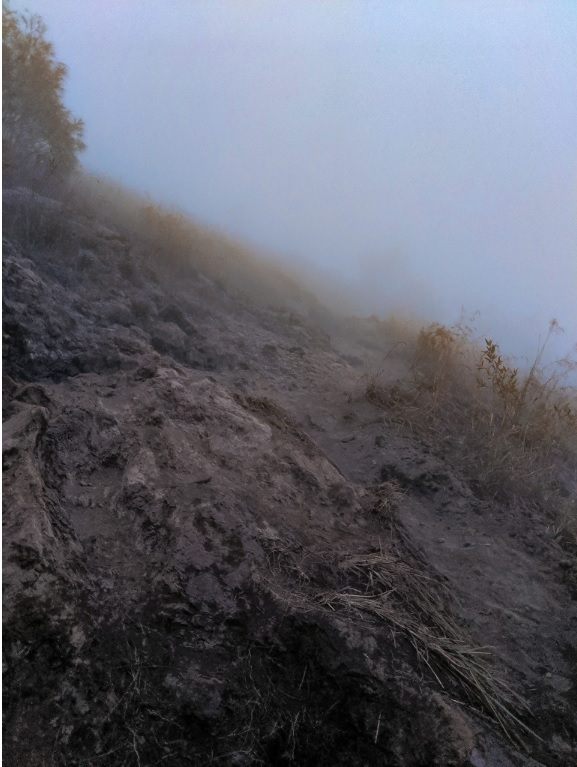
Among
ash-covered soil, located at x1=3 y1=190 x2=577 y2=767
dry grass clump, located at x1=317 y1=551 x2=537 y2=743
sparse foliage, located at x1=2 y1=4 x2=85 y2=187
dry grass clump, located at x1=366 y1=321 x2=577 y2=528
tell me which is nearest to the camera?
ash-covered soil, located at x1=3 y1=190 x2=577 y2=767

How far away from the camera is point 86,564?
173 centimetres

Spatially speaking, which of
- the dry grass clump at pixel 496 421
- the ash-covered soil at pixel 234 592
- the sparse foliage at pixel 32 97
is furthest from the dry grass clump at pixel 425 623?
the sparse foliage at pixel 32 97

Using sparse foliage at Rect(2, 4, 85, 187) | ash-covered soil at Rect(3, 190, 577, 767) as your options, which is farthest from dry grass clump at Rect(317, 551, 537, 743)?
→ sparse foliage at Rect(2, 4, 85, 187)

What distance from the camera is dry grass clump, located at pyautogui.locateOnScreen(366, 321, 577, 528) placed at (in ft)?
12.6

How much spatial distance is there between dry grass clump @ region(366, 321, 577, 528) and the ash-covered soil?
0.38 m

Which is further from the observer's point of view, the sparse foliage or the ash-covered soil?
the sparse foliage

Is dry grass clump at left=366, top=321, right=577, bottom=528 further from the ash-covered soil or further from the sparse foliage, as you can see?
the sparse foliage

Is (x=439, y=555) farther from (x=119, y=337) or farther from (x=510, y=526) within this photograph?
(x=119, y=337)

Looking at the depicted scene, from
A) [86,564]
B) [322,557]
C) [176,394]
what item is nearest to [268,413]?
[176,394]

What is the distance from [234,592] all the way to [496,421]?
11.6 ft

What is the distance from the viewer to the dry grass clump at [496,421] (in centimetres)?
384

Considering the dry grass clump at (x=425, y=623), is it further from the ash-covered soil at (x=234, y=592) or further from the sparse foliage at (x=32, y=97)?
the sparse foliage at (x=32, y=97)

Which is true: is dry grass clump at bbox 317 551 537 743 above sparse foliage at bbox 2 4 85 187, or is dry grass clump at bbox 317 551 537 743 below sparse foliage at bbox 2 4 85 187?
below

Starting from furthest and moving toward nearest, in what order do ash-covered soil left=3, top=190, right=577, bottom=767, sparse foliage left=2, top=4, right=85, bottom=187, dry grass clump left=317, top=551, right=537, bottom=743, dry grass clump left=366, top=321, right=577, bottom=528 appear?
sparse foliage left=2, top=4, right=85, bottom=187 → dry grass clump left=366, top=321, right=577, bottom=528 → dry grass clump left=317, top=551, right=537, bottom=743 → ash-covered soil left=3, top=190, right=577, bottom=767
